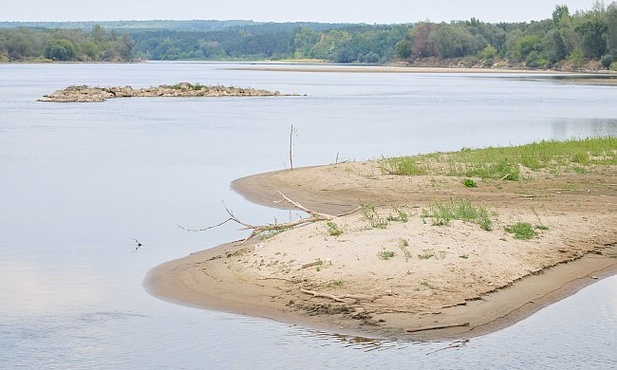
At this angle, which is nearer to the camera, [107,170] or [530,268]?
[530,268]

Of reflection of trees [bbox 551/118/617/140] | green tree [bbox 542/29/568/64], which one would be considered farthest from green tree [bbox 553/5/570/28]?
reflection of trees [bbox 551/118/617/140]

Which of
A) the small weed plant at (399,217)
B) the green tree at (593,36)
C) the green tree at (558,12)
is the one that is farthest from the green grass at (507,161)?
the green tree at (558,12)

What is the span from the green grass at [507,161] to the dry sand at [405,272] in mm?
4471

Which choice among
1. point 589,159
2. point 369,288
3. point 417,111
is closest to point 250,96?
point 417,111

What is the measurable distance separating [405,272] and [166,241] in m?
6.05

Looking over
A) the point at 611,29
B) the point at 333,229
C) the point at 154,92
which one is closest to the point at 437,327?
the point at 333,229

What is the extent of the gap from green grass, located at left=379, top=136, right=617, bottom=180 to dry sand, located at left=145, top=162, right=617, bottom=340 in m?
4.47

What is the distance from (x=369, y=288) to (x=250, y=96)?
223 ft

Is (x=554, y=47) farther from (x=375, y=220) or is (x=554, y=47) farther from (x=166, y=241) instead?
(x=375, y=220)

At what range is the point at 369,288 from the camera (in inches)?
529

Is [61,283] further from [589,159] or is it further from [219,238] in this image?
[589,159]

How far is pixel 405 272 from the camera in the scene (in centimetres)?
1376

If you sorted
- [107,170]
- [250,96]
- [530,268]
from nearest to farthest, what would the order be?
[530,268], [107,170], [250,96]

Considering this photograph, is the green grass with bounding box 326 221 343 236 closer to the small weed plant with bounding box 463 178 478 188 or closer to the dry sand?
the dry sand
